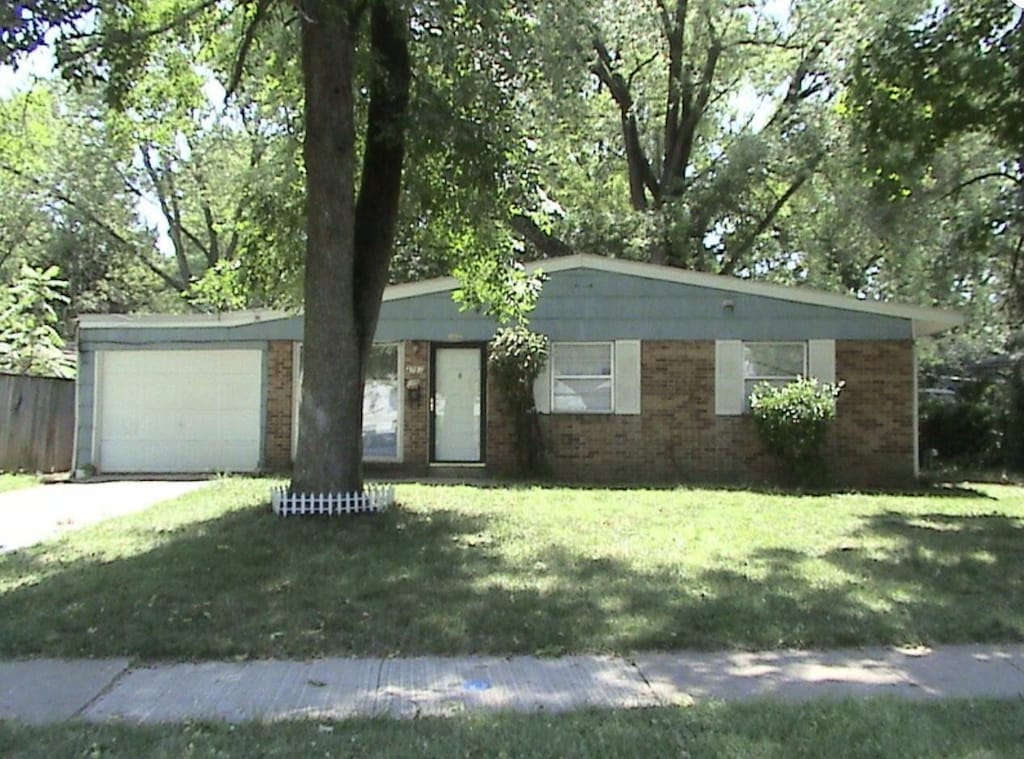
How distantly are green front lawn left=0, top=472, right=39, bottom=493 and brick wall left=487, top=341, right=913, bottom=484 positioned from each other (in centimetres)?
725

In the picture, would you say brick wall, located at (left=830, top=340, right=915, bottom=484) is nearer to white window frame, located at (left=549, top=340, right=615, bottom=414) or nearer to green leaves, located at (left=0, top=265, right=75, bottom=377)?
white window frame, located at (left=549, top=340, right=615, bottom=414)

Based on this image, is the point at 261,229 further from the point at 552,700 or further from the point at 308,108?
the point at 552,700

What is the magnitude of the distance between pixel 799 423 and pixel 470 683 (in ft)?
35.0

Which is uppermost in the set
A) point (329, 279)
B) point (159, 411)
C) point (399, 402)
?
point (329, 279)

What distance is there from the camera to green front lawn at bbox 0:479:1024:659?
5867mm

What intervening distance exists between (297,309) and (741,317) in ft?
23.2

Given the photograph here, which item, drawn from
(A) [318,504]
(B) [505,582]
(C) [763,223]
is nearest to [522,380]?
(A) [318,504]

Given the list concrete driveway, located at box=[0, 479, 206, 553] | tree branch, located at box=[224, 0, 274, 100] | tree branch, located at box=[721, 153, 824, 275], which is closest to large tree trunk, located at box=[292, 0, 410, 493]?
tree branch, located at box=[224, 0, 274, 100]

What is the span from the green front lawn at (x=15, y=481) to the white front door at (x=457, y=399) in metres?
6.43

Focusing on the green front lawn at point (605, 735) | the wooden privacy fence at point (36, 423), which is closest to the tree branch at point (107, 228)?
the wooden privacy fence at point (36, 423)

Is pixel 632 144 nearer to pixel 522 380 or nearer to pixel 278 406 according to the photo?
pixel 522 380

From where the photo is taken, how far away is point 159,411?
1664cm

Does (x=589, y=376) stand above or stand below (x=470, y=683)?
above

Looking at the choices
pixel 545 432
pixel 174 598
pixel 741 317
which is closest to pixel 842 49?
pixel 741 317
